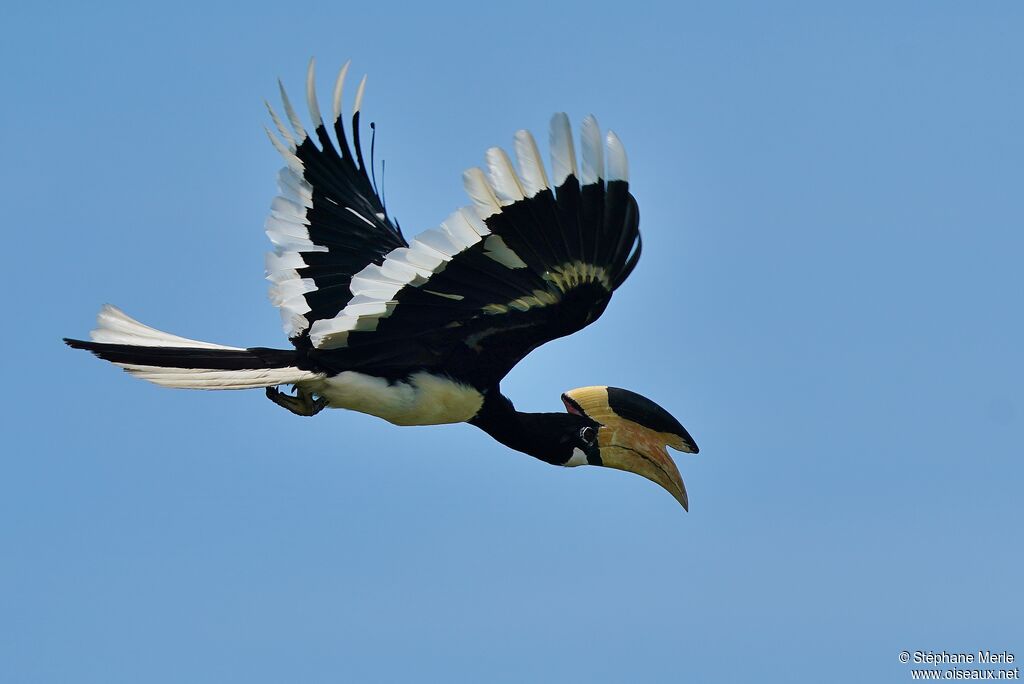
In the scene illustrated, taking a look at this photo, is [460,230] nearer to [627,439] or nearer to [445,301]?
[445,301]

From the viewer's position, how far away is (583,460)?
8.28m

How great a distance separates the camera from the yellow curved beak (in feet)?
27.0

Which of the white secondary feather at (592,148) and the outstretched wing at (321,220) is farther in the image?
the outstretched wing at (321,220)

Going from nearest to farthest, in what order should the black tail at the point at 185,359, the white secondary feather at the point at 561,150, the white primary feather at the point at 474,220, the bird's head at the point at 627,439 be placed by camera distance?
1. the white secondary feather at the point at 561,150
2. the white primary feather at the point at 474,220
3. the black tail at the point at 185,359
4. the bird's head at the point at 627,439

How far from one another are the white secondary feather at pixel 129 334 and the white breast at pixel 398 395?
0.51 meters

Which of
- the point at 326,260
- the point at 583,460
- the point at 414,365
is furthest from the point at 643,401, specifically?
the point at 326,260

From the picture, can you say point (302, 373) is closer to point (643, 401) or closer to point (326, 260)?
point (326, 260)

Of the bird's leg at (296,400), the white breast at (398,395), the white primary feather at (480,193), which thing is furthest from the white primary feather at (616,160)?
the bird's leg at (296,400)

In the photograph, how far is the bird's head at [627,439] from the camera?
322 inches

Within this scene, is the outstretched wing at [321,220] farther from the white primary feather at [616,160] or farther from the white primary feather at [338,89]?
the white primary feather at [616,160]

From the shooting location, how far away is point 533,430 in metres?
8.16

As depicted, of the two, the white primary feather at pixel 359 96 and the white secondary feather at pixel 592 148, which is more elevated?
the white primary feather at pixel 359 96

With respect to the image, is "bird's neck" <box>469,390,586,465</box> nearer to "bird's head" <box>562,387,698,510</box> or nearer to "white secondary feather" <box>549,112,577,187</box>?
"bird's head" <box>562,387,698,510</box>

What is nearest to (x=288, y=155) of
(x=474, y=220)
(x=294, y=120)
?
(x=294, y=120)
